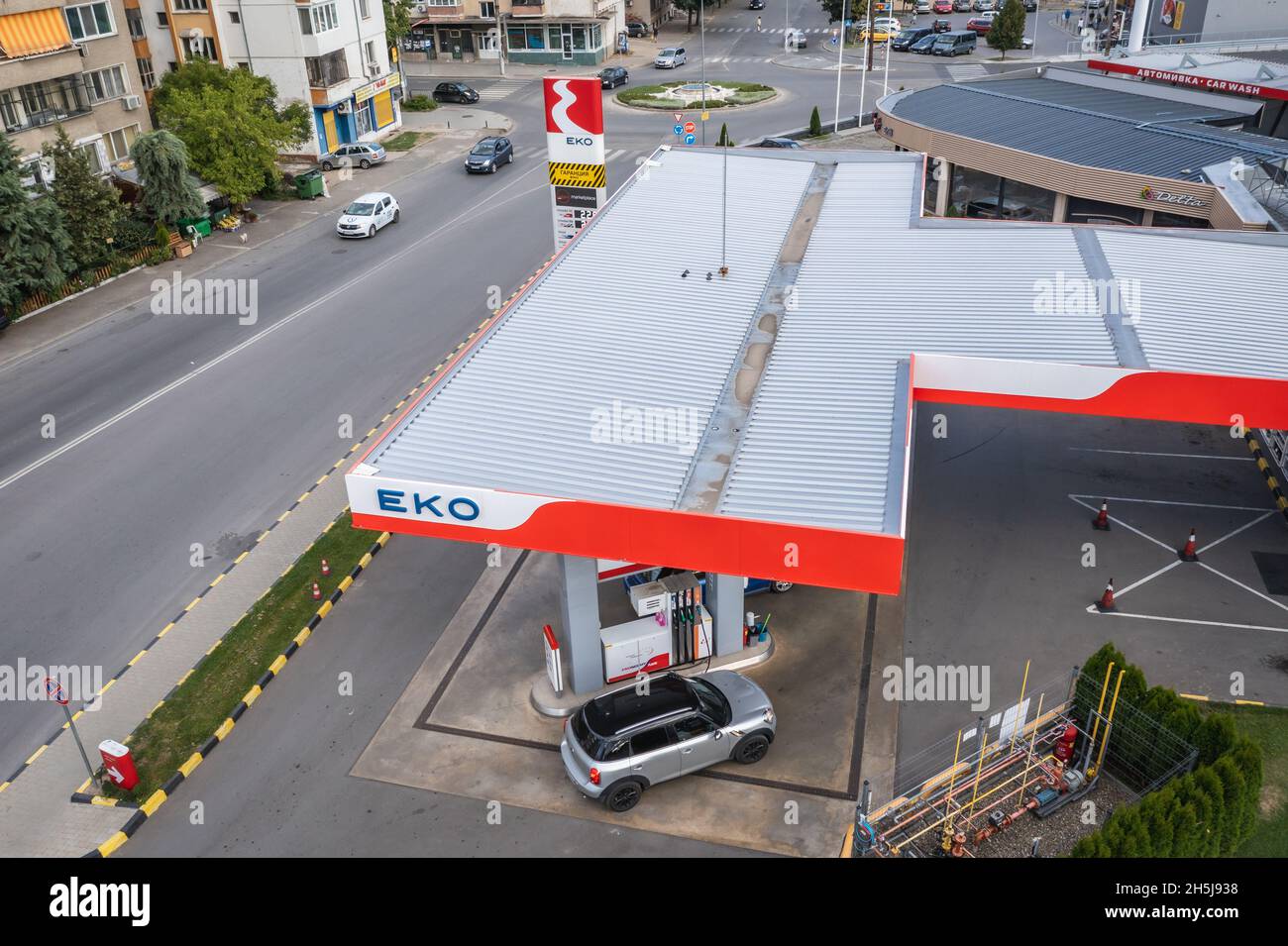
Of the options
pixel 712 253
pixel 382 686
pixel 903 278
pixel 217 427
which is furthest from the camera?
pixel 217 427

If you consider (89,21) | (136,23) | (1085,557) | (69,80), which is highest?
(89,21)

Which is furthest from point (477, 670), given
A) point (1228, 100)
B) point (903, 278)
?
point (1228, 100)

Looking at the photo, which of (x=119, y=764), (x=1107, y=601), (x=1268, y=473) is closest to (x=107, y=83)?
(x=119, y=764)

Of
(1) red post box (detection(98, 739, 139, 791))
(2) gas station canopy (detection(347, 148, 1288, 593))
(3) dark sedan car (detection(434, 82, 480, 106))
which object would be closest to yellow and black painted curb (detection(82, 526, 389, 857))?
(1) red post box (detection(98, 739, 139, 791))

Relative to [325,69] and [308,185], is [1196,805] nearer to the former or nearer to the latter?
[308,185]

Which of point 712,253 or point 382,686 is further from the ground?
point 712,253

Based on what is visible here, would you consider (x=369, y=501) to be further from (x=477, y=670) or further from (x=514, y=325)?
(x=514, y=325)

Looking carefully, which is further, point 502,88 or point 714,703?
point 502,88

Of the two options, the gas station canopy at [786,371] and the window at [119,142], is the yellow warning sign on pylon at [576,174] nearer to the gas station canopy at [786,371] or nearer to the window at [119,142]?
the gas station canopy at [786,371]
